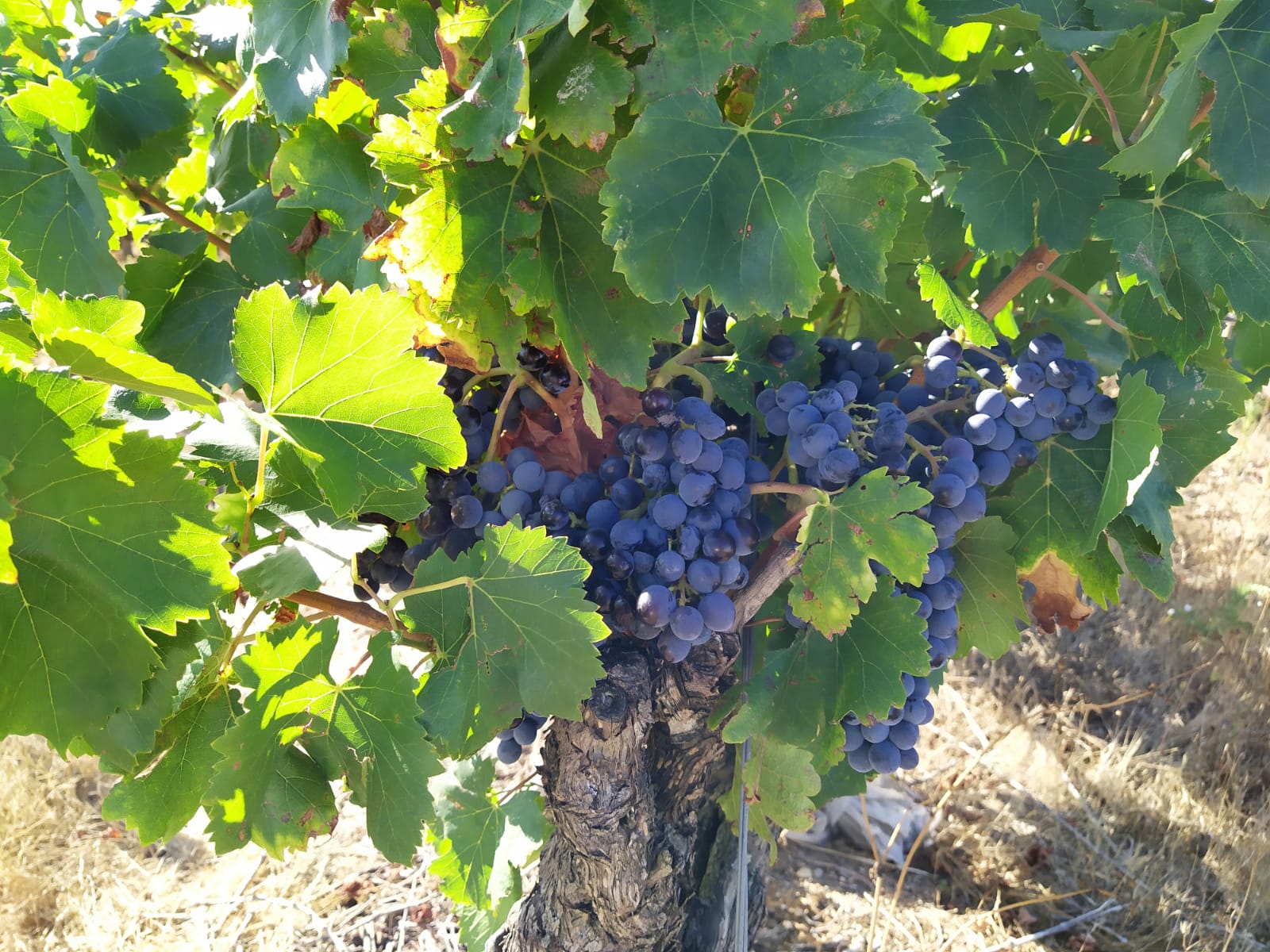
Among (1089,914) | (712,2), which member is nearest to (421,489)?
(712,2)

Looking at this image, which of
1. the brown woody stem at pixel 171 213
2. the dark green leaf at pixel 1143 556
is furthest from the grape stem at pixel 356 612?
the dark green leaf at pixel 1143 556

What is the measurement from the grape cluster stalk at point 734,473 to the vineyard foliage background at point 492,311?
6 centimetres

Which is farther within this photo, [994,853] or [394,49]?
[994,853]

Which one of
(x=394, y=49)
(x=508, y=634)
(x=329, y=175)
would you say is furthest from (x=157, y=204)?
(x=508, y=634)

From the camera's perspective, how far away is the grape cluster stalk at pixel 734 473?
1.13 metres

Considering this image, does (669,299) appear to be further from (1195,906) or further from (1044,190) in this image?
(1195,906)

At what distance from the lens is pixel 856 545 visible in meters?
1.09

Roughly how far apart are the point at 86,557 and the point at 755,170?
782 millimetres

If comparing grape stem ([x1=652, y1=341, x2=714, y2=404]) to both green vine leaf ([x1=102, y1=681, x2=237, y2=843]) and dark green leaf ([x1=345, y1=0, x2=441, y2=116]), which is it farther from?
green vine leaf ([x1=102, y1=681, x2=237, y2=843])

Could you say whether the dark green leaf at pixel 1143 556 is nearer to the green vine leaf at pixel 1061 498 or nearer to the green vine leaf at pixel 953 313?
the green vine leaf at pixel 1061 498

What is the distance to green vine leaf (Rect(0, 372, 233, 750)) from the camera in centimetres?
80

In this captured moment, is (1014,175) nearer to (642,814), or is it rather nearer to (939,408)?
(939,408)

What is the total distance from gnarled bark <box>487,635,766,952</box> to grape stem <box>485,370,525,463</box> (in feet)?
1.09

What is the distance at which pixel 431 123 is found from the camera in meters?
0.96
